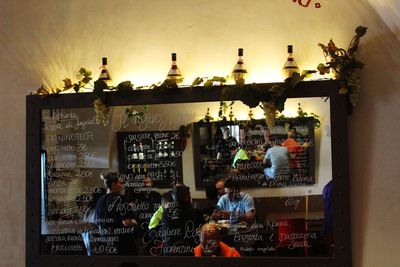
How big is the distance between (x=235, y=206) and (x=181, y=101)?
0.78 meters

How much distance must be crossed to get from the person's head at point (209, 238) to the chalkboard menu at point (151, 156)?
1.20 feet

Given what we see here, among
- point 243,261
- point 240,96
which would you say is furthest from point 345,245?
point 240,96

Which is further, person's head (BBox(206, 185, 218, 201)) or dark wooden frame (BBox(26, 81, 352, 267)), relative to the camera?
person's head (BBox(206, 185, 218, 201))

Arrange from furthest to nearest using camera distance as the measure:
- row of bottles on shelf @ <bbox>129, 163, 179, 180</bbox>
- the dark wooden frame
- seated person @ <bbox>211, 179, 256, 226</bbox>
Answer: row of bottles on shelf @ <bbox>129, 163, 179, 180</bbox>
seated person @ <bbox>211, 179, 256, 226</bbox>
the dark wooden frame

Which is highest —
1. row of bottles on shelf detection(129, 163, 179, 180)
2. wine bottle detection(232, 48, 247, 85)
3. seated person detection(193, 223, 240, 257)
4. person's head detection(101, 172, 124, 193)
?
wine bottle detection(232, 48, 247, 85)

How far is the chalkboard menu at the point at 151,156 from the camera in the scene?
335 centimetres

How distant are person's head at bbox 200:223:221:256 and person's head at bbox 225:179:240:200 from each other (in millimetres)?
225

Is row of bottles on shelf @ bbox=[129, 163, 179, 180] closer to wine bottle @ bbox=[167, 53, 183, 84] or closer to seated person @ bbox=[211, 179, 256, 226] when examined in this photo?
seated person @ bbox=[211, 179, 256, 226]

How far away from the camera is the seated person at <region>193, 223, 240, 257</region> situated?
128 inches

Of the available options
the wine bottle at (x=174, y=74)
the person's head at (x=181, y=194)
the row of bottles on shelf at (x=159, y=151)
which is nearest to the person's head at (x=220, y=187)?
the person's head at (x=181, y=194)

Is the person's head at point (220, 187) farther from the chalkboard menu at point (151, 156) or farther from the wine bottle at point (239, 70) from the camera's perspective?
the wine bottle at point (239, 70)

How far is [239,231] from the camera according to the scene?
323cm

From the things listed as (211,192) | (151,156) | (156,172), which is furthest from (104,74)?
(211,192)

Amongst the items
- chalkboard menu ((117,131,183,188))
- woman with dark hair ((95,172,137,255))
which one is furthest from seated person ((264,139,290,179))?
woman with dark hair ((95,172,137,255))
